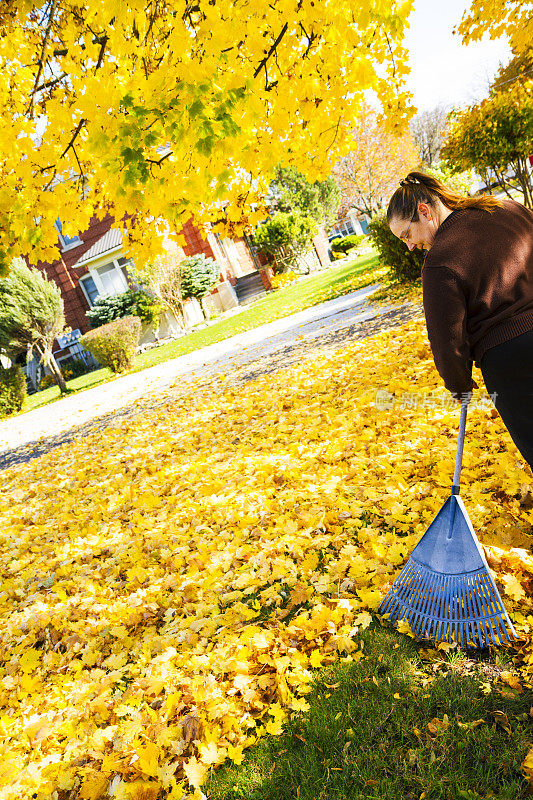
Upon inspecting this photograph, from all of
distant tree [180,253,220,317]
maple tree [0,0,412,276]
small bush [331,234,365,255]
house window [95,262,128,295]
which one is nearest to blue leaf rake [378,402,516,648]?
maple tree [0,0,412,276]

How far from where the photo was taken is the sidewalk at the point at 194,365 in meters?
10.7

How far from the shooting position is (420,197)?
6.55 feet

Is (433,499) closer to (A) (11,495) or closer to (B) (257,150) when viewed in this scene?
(B) (257,150)

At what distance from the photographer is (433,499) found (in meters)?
3.08

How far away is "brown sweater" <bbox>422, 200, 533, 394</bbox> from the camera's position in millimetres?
1798

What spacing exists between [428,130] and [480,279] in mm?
48667

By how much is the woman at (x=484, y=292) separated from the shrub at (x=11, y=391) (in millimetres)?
18345

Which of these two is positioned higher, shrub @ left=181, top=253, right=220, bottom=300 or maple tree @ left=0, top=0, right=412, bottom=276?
shrub @ left=181, top=253, right=220, bottom=300

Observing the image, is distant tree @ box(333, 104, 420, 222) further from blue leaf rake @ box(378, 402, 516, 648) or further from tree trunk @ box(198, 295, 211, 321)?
blue leaf rake @ box(378, 402, 516, 648)

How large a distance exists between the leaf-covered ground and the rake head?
6.2 inches

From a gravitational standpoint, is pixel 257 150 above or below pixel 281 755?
above

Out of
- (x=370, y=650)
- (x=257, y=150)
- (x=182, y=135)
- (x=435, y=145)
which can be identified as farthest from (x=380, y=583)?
(x=435, y=145)

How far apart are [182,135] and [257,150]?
2.01 metres

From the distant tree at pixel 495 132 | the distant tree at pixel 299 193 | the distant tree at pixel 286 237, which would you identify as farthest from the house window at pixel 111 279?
the distant tree at pixel 495 132
